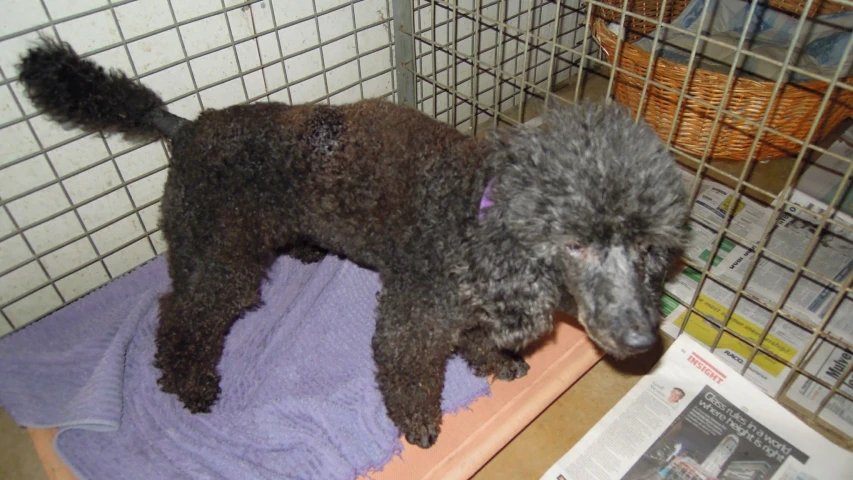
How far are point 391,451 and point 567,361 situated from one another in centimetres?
55

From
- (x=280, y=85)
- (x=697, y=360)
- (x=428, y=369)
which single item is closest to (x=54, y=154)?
(x=280, y=85)

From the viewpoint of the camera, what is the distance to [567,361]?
162 cm

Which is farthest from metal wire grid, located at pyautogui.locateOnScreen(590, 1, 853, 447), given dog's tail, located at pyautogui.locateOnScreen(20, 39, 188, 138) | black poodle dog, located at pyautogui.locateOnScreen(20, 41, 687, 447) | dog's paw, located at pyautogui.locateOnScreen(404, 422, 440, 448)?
dog's tail, located at pyautogui.locateOnScreen(20, 39, 188, 138)

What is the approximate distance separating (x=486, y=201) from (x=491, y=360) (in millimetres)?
636

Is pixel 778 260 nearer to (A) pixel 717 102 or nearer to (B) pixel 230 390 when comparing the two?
(A) pixel 717 102

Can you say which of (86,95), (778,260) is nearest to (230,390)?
(86,95)

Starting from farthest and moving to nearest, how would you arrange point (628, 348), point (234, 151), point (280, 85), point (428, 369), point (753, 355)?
point (280, 85) < point (753, 355) < point (428, 369) < point (234, 151) < point (628, 348)

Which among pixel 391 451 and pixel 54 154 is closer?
pixel 391 451

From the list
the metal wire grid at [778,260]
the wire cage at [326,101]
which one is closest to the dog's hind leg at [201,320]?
the wire cage at [326,101]

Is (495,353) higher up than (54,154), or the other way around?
(54,154)

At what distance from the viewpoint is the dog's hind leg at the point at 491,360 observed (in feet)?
5.06

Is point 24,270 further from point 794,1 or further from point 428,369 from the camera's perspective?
point 794,1

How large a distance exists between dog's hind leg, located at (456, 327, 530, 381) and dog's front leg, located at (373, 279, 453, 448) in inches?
5.2

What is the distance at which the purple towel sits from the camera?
142cm
